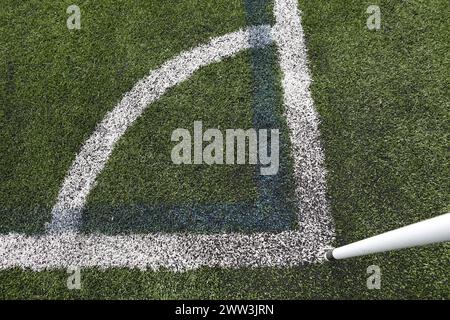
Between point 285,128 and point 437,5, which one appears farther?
point 437,5

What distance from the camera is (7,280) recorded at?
2994 mm

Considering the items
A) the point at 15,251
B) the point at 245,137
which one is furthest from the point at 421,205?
the point at 15,251

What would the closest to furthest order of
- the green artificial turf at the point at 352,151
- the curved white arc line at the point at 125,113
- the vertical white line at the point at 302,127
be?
the green artificial turf at the point at 352,151
the vertical white line at the point at 302,127
the curved white arc line at the point at 125,113

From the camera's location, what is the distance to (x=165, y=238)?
9.95 ft

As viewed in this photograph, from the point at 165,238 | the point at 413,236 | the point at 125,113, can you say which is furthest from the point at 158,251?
the point at 413,236

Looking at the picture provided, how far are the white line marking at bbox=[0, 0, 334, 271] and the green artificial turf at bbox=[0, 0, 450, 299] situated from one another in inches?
2.6

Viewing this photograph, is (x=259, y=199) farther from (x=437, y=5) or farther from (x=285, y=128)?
(x=437, y=5)

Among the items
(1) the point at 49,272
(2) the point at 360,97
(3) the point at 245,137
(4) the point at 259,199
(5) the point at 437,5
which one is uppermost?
(5) the point at 437,5

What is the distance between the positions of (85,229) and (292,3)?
92.6 inches

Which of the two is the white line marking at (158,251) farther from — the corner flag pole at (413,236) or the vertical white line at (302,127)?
the corner flag pole at (413,236)

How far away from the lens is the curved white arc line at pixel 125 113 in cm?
314

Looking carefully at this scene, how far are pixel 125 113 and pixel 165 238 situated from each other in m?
0.98

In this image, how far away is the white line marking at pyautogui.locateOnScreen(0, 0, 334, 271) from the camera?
2971 mm

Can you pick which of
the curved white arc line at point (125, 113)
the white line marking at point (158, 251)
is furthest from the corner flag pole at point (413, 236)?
the curved white arc line at point (125, 113)
